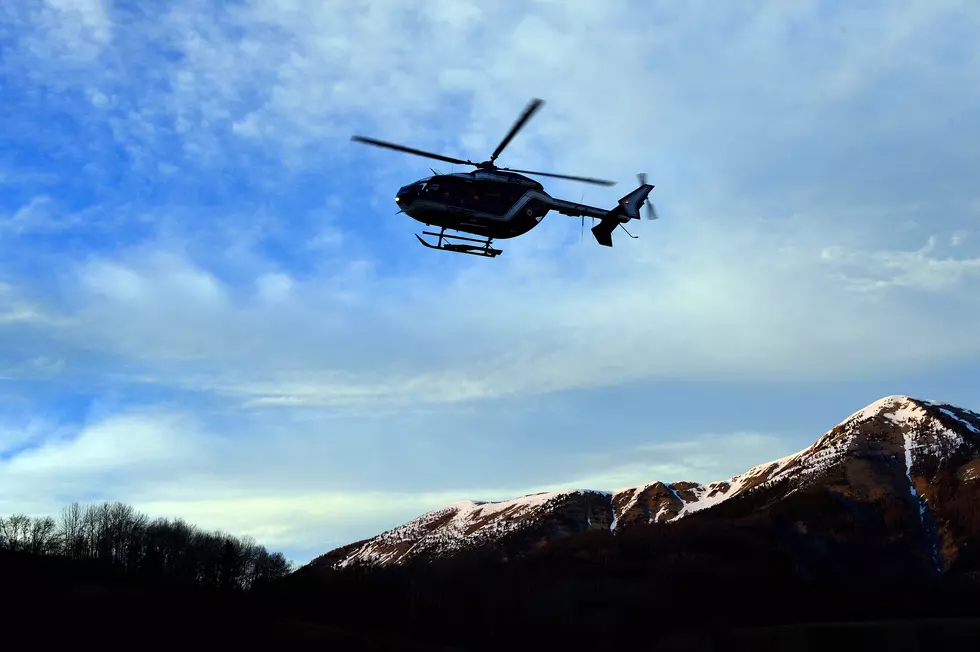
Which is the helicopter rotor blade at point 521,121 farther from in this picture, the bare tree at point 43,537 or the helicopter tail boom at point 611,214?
the bare tree at point 43,537

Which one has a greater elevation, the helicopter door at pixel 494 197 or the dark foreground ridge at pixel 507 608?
the helicopter door at pixel 494 197

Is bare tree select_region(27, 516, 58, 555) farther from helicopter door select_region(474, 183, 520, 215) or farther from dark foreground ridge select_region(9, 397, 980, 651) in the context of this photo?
helicopter door select_region(474, 183, 520, 215)

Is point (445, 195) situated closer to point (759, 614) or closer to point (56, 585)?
point (56, 585)

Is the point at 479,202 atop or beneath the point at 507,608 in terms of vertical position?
atop

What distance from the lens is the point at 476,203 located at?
178ft

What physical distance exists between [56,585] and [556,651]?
209ft

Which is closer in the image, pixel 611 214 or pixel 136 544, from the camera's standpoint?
pixel 611 214

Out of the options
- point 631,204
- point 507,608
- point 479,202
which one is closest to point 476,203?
point 479,202

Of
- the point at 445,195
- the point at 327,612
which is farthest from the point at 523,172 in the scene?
the point at 327,612

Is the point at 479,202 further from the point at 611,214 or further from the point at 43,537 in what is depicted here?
the point at 43,537

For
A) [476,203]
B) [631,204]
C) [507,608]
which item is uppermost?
[631,204]

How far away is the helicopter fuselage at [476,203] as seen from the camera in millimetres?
53469

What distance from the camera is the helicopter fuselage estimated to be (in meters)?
53.5

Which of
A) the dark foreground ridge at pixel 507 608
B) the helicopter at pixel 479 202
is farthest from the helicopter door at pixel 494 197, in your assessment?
the dark foreground ridge at pixel 507 608
